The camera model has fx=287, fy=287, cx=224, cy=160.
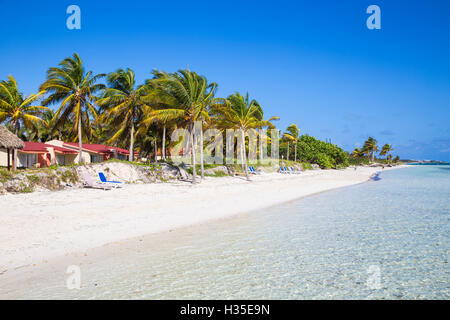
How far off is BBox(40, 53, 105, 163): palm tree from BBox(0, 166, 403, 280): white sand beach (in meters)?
11.3

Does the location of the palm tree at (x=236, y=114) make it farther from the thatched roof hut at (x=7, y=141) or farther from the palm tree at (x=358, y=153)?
the palm tree at (x=358, y=153)

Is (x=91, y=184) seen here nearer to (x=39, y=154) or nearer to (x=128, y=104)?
(x=128, y=104)

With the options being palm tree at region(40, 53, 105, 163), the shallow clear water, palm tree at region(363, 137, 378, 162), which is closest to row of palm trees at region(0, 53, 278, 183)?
palm tree at region(40, 53, 105, 163)

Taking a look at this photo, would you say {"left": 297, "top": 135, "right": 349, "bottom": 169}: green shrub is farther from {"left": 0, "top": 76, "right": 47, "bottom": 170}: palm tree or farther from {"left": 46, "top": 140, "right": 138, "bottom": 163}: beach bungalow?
{"left": 0, "top": 76, "right": 47, "bottom": 170}: palm tree

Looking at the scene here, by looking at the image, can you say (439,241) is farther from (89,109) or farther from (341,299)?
(89,109)

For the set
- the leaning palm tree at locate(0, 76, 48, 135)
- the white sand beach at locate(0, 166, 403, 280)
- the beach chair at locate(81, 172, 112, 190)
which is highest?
the leaning palm tree at locate(0, 76, 48, 135)

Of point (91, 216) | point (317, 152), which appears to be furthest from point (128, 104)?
point (317, 152)

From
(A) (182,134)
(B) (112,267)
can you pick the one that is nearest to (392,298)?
(B) (112,267)

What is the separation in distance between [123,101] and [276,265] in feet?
75.4

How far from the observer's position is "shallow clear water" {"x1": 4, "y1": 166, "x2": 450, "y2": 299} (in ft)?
13.3

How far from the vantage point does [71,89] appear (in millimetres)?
20938

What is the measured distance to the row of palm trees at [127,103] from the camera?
17.8 meters

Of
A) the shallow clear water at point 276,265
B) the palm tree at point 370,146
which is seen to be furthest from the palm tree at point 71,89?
the palm tree at point 370,146

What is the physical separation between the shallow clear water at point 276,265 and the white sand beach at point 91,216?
33.9 inches
